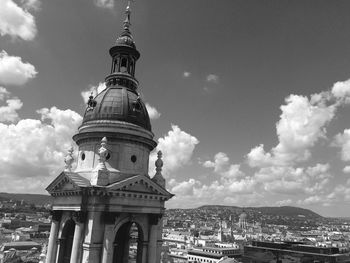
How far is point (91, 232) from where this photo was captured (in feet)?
78.3

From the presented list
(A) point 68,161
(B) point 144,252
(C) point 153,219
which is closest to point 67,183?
(A) point 68,161

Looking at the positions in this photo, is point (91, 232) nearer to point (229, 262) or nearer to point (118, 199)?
point (118, 199)

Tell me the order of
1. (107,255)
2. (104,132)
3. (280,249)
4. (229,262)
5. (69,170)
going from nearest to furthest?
(107,255)
(104,132)
(69,170)
(229,262)
(280,249)

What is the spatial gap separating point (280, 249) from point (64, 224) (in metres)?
189

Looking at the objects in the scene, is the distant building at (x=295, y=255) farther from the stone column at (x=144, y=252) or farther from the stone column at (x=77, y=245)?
the stone column at (x=77, y=245)

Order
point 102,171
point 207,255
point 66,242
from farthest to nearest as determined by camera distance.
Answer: point 207,255, point 66,242, point 102,171

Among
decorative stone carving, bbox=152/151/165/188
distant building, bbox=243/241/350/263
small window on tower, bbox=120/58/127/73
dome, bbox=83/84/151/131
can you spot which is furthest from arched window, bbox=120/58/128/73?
distant building, bbox=243/241/350/263

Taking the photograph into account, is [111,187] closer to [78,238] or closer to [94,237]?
[94,237]

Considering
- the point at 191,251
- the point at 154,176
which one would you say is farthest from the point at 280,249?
the point at 154,176

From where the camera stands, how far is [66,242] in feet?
89.9

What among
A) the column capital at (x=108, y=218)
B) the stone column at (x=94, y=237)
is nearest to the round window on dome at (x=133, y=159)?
the column capital at (x=108, y=218)

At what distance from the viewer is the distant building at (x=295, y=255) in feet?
577

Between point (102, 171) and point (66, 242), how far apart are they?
7.28m

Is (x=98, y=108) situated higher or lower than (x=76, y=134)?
higher
